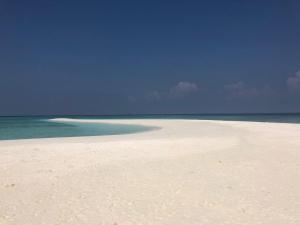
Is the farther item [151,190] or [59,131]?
[59,131]

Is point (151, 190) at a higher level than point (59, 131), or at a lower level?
lower

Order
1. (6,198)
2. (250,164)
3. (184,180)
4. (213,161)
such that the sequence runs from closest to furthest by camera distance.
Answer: (6,198)
(184,180)
(250,164)
(213,161)

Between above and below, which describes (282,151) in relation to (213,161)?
above

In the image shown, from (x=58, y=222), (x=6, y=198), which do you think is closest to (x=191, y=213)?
Result: (x=58, y=222)

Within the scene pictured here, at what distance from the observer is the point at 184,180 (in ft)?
27.6

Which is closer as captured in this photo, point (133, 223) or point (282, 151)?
point (133, 223)

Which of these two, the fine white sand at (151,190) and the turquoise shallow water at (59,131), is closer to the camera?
the fine white sand at (151,190)

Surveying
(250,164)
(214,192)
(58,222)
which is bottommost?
(58,222)

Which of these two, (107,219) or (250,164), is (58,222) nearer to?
(107,219)

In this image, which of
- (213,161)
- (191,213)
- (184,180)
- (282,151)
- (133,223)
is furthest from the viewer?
(282,151)

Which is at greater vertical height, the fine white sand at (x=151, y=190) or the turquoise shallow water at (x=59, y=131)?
the turquoise shallow water at (x=59, y=131)

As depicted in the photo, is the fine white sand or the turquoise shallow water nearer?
the fine white sand

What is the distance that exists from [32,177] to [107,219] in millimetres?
4373

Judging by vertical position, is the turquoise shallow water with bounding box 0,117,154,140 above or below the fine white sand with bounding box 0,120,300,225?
above
